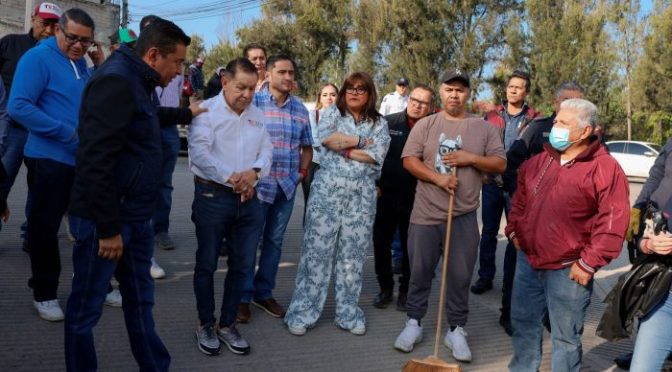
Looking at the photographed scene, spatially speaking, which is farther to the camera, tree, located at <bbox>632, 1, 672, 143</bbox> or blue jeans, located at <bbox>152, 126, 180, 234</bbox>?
tree, located at <bbox>632, 1, 672, 143</bbox>

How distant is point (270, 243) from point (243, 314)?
0.58 meters

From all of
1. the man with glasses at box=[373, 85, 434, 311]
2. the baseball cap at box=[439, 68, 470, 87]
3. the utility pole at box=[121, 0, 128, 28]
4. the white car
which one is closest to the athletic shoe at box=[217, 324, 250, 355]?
the man with glasses at box=[373, 85, 434, 311]

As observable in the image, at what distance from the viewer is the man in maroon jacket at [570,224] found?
3338 millimetres

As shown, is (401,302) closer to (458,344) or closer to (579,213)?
(458,344)

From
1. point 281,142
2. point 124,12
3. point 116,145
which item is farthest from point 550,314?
point 124,12

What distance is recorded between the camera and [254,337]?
14.1 ft

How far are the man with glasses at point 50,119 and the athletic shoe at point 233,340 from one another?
1.12 metres

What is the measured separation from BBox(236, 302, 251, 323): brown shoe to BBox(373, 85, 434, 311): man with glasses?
1.21 metres

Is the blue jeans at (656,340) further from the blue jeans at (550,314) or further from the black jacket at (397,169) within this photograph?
the black jacket at (397,169)

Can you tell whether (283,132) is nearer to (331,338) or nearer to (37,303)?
(331,338)

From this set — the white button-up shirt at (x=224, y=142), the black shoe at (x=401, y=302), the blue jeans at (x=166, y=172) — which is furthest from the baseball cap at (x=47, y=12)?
the black shoe at (x=401, y=302)

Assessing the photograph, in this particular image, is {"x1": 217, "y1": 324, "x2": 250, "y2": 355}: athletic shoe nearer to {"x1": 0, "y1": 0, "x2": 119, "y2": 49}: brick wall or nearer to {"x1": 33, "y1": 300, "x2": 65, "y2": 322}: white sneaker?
{"x1": 33, "y1": 300, "x2": 65, "y2": 322}: white sneaker

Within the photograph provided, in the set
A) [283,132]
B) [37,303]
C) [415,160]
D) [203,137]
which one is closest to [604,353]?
[415,160]

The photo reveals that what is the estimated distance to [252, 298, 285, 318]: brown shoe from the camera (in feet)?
15.5
